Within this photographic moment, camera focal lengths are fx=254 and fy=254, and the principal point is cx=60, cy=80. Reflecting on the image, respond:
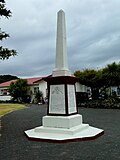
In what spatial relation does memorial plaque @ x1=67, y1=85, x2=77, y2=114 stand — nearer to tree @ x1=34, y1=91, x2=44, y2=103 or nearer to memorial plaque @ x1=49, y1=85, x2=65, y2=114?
memorial plaque @ x1=49, y1=85, x2=65, y2=114

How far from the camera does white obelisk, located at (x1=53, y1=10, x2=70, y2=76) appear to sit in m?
10.0

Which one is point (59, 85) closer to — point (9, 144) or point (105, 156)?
point (9, 144)

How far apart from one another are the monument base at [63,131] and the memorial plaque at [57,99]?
0.31 metres

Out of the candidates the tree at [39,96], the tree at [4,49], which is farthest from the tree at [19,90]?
the tree at [4,49]

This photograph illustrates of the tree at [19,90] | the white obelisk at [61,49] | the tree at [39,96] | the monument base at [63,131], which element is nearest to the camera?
the monument base at [63,131]

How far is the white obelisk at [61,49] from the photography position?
10000 mm

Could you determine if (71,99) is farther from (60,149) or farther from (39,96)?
(39,96)

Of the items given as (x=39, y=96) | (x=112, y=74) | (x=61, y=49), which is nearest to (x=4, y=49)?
(x=61, y=49)

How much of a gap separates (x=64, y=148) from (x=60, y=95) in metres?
2.90

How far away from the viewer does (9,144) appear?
25.6 feet

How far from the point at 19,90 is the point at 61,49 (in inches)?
1174

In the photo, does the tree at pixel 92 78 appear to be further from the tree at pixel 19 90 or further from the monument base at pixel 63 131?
the monument base at pixel 63 131

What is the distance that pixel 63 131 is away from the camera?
29.6 feet

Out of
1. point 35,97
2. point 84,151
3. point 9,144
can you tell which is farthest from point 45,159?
point 35,97
